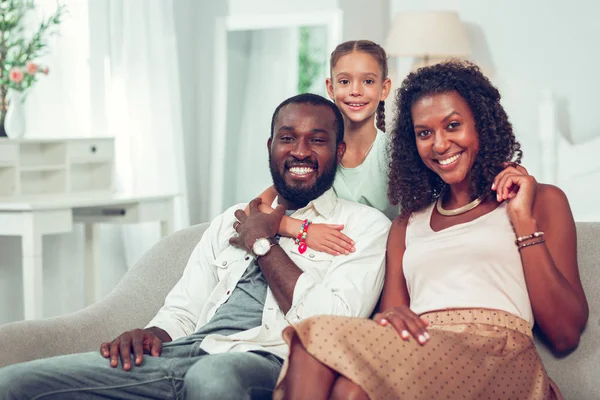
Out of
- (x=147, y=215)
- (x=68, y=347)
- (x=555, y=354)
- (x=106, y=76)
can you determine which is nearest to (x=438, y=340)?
(x=555, y=354)

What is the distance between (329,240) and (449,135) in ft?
1.13

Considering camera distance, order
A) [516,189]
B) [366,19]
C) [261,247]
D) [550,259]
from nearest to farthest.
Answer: [550,259] < [516,189] < [261,247] < [366,19]

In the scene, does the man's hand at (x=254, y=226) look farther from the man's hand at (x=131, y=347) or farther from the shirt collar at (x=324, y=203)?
the man's hand at (x=131, y=347)

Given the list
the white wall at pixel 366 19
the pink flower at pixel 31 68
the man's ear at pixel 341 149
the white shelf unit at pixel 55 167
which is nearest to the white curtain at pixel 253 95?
Result: the white wall at pixel 366 19

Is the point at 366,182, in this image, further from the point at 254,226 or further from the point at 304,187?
the point at 254,226

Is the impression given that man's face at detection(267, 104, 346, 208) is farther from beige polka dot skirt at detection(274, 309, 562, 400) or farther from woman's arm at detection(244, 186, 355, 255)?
beige polka dot skirt at detection(274, 309, 562, 400)

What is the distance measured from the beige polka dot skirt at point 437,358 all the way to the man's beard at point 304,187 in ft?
1.71

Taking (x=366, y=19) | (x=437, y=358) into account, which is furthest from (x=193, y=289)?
(x=366, y=19)

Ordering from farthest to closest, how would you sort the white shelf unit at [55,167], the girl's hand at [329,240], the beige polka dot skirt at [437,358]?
the white shelf unit at [55,167]
the girl's hand at [329,240]
the beige polka dot skirt at [437,358]

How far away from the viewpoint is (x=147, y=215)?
3832 mm

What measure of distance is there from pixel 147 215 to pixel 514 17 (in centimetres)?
201

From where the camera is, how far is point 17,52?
3943 millimetres

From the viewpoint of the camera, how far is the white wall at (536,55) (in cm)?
435

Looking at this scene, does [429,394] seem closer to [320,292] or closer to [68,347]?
[320,292]
